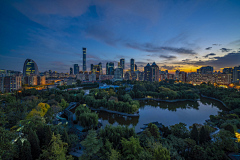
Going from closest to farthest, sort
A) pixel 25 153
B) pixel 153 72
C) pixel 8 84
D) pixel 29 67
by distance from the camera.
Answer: pixel 25 153
pixel 8 84
pixel 29 67
pixel 153 72

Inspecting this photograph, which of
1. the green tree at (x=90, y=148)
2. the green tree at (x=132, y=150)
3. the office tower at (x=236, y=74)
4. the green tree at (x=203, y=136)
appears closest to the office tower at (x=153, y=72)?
the office tower at (x=236, y=74)

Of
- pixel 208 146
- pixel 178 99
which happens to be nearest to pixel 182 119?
pixel 208 146

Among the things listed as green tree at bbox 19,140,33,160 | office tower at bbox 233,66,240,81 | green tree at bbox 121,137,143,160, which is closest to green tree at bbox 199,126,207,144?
green tree at bbox 121,137,143,160

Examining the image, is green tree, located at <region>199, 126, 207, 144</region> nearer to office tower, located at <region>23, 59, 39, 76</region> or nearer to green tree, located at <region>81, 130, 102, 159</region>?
green tree, located at <region>81, 130, 102, 159</region>

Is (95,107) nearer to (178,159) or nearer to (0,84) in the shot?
(178,159)

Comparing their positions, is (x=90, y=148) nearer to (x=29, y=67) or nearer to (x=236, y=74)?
(x=236, y=74)

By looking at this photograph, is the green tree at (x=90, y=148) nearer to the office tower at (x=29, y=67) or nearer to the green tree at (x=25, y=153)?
the green tree at (x=25, y=153)

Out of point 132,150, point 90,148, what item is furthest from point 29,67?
point 132,150

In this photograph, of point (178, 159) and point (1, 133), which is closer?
point (1, 133)
